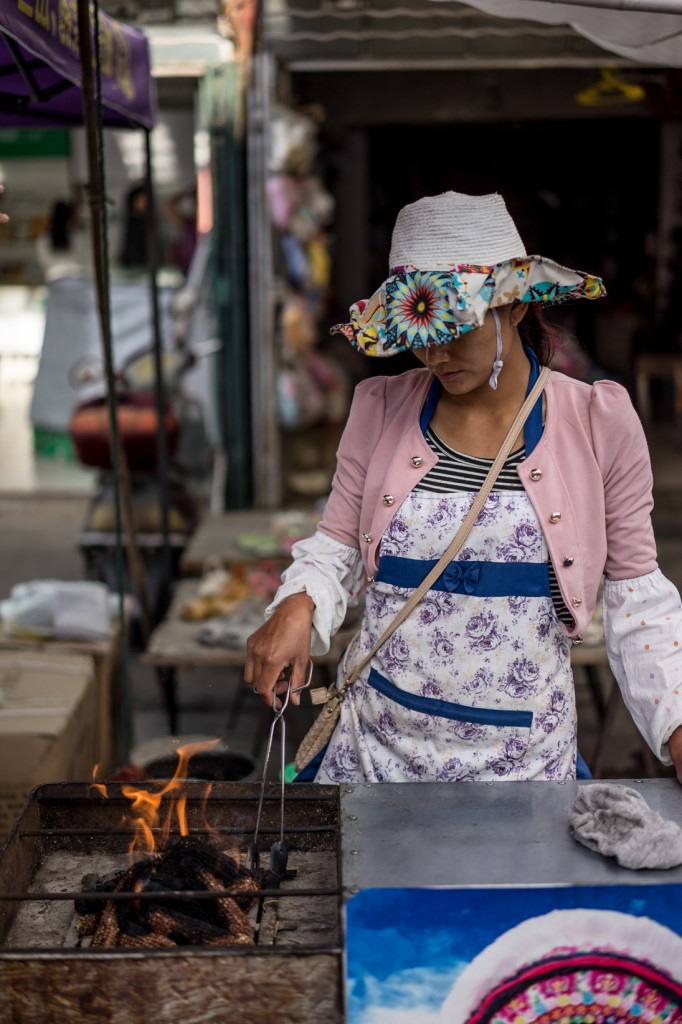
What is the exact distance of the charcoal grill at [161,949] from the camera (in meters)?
1.69

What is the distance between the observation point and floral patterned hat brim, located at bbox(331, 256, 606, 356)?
1991 millimetres

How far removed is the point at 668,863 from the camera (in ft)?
5.87

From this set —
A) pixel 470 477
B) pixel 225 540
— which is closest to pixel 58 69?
pixel 470 477

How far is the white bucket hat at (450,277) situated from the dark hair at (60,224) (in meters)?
7.65

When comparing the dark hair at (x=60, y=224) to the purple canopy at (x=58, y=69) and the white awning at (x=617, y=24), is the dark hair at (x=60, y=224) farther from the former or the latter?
the white awning at (x=617, y=24)

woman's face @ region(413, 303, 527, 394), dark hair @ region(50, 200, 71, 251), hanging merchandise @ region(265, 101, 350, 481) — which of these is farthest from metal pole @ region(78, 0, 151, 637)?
dark hair @ region(50, 200, 71, 251)

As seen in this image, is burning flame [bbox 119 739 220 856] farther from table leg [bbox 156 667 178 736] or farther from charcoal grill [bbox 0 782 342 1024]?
table leg [bbox 156 667 178 736]

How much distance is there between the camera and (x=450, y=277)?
1997 millimetres

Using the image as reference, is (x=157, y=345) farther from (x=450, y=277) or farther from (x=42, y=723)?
(x=450, y=277)

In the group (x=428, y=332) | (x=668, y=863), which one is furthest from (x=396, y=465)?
(x=668, y=863)

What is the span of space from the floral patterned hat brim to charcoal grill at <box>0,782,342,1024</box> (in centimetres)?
80

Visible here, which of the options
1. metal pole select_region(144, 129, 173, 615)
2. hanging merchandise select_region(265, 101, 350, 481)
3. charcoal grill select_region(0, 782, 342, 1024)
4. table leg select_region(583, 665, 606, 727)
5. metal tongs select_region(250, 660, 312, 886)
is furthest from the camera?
hanging merchandise select_region(265, 101, 350, 481)

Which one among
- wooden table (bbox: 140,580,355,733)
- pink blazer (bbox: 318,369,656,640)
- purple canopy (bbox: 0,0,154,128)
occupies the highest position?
purple canopy (bbox: 0,0,154,128)

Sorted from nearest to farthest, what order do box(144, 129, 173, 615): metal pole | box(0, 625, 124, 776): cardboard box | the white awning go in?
the white awning < box(0, 625, 124, 776): cardboard box < box(144, 129, 173, 615): metal pole
